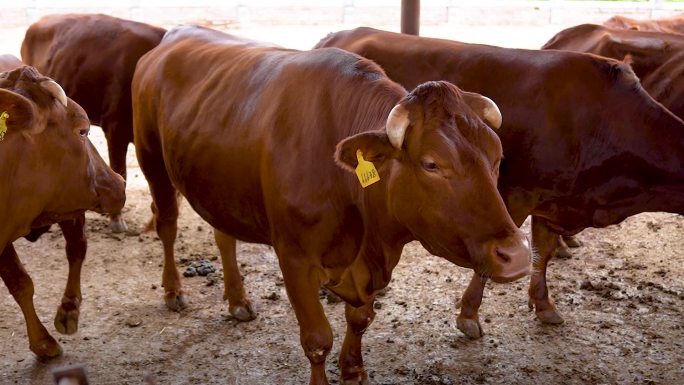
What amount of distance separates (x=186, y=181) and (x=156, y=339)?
1.07 m

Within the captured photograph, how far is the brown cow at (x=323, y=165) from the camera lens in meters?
2.98

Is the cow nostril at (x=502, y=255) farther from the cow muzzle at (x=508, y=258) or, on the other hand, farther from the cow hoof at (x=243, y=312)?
→ the cow hoof at (x=243, y=312)

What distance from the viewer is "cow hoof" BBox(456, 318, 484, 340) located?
15.7 ft

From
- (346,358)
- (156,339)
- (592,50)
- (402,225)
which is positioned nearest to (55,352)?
(156,339)

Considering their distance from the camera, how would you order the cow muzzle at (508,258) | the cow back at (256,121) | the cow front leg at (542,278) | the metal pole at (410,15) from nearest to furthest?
1. the cow muzzle at (508,258)
2. the cow back at (256,121)
3. the cow front leg at (542,278)
4. the metal pole at (410,15)

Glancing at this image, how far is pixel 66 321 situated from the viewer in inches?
183

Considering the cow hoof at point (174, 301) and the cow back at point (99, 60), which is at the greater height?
the cow back at point (99, 60)

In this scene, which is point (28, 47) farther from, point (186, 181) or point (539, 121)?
point (539, 121)

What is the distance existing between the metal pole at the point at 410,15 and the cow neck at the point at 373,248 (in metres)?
4.44

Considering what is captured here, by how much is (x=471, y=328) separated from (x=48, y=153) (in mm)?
2589

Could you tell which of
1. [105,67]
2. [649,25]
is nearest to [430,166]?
[105,67]

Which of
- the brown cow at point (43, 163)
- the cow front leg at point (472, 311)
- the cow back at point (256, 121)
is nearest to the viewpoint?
the cow back at point (256, 121)

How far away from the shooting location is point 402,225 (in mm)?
3344

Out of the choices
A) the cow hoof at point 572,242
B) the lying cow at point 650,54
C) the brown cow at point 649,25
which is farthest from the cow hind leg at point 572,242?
the brown cow at point 649,25
